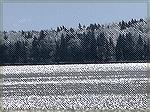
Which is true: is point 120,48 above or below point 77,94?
below

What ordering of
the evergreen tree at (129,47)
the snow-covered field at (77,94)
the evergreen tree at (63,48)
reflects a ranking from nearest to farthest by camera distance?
the snow-covered field at (77,94), the evergreen tree at (129,47), the evergreen tree at (63,48)

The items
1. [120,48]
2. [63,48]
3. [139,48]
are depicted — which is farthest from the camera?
[139,48]

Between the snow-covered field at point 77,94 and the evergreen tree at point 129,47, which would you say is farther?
the evergreen tree at point 129,47

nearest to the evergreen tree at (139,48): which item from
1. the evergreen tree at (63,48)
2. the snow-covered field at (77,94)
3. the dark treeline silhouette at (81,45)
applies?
the dark treeline silhouette at (81,45)

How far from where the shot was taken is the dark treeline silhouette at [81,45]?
115m

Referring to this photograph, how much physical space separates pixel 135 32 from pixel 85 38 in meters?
12.2

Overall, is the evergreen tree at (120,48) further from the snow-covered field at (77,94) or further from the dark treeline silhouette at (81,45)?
the snow-covered field at (77,94)

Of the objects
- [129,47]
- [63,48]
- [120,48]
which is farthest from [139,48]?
[63,48]

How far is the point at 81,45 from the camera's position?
376 ft

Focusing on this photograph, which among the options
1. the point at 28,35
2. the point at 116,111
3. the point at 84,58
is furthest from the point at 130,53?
the point at 116,111

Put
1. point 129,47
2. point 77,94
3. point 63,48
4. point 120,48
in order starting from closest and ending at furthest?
1. point 77,94
2. point 129,47
3. point 63,48
4. point 120,48

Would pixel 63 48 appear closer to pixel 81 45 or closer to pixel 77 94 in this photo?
pixel 81 45

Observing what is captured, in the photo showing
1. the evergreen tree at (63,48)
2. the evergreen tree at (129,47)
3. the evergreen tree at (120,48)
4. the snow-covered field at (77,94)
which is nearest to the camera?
the snow-covered field at (77,94)

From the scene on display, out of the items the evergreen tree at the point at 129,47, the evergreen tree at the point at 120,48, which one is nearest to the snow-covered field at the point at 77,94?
the evergreen tree at the point at 129,47
